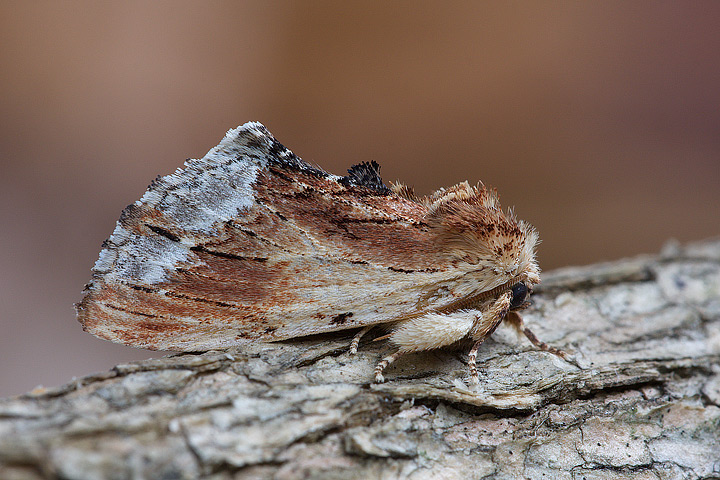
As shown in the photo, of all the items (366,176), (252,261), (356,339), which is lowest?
(356,339)

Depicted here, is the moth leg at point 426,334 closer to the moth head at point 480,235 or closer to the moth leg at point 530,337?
the moth head at point 480,235

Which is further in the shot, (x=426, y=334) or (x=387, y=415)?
(x=426, y=334)

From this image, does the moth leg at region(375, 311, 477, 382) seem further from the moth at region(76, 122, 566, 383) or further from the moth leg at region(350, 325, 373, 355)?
the moth leg at region(350, 325, 373, 355)

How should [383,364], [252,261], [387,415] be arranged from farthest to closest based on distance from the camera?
[252,261], [383,364], [387,415]

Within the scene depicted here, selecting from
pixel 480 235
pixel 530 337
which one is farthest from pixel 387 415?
pixel 530 337

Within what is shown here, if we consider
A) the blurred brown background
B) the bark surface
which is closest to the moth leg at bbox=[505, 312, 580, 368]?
the bark surface

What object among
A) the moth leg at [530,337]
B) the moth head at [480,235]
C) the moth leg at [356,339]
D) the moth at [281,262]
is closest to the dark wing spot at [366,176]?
the moth at [281,262]

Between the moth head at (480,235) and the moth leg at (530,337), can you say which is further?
the moth leg at (530,337)

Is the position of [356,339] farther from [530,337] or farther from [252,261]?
[530,337]
